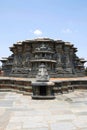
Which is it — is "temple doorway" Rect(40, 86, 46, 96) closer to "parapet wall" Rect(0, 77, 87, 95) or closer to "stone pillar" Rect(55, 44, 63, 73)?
"parapet wall" Rect(0, 77, 87, 95)

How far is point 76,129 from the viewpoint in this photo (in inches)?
278

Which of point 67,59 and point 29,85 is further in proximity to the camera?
point 67,59

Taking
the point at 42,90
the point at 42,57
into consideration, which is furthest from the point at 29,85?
the point at 42,57

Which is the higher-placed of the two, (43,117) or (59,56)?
(59,56)

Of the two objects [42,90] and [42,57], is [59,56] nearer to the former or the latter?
[42,57]

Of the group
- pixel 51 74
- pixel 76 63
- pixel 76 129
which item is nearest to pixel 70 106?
pixel 76 129

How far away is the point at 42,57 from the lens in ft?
81.9

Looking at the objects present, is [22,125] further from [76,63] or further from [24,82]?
[76,63]

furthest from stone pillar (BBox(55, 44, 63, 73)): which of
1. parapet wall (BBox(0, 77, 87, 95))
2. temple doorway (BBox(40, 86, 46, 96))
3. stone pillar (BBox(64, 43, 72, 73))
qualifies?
temple doorway (BBox(40, 86, 46, 96))

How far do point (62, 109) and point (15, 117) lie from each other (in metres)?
2.62

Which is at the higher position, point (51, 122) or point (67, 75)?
point (67, 75)

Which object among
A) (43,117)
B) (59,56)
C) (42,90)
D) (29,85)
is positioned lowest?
(43,117)

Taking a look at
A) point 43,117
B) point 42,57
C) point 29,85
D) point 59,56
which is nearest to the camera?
point 43,117

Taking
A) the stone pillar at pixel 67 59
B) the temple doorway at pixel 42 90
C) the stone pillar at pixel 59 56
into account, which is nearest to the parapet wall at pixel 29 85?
the temple doorway at pixel 42 90
